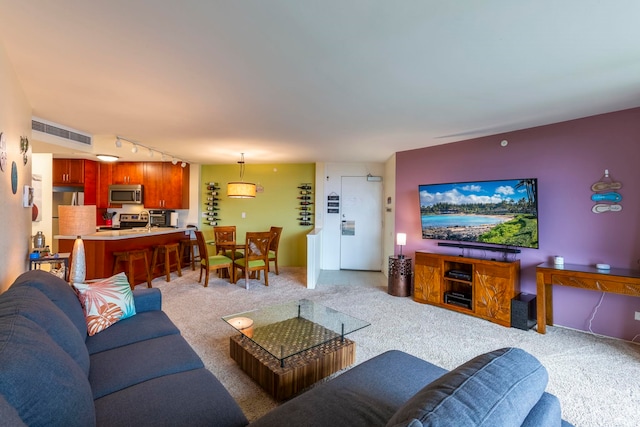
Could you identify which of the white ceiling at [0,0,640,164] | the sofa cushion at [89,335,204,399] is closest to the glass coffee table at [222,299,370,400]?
the sofa cushion at [89,335,204,399]

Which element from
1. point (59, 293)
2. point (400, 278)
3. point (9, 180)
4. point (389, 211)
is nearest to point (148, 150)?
point (9, 180)

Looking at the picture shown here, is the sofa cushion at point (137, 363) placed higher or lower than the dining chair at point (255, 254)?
lower

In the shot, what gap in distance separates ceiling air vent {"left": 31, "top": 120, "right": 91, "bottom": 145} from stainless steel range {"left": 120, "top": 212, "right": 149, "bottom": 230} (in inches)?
110

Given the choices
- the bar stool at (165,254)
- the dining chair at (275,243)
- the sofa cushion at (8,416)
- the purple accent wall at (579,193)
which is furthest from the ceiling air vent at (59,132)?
the purple accent wall at (579,193)

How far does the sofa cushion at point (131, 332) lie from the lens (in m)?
1.86

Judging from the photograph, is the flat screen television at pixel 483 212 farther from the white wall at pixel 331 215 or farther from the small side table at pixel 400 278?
the white wall at pixel 331 215

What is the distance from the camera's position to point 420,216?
453 cm

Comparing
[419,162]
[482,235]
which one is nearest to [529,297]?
[482,235]

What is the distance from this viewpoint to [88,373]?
150 cm

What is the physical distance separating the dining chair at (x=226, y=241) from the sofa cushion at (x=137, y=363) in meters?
3.30

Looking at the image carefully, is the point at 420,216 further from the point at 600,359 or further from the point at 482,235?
the point at 600,359

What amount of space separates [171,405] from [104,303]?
4.15ft

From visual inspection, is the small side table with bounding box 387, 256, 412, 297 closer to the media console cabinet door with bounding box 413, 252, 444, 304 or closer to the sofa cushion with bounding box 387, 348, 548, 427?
the media console cabinet door with bounding box 413, 252, 444, 304

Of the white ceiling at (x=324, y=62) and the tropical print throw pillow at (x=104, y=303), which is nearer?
the white ceiling at (x=324, y=62)
